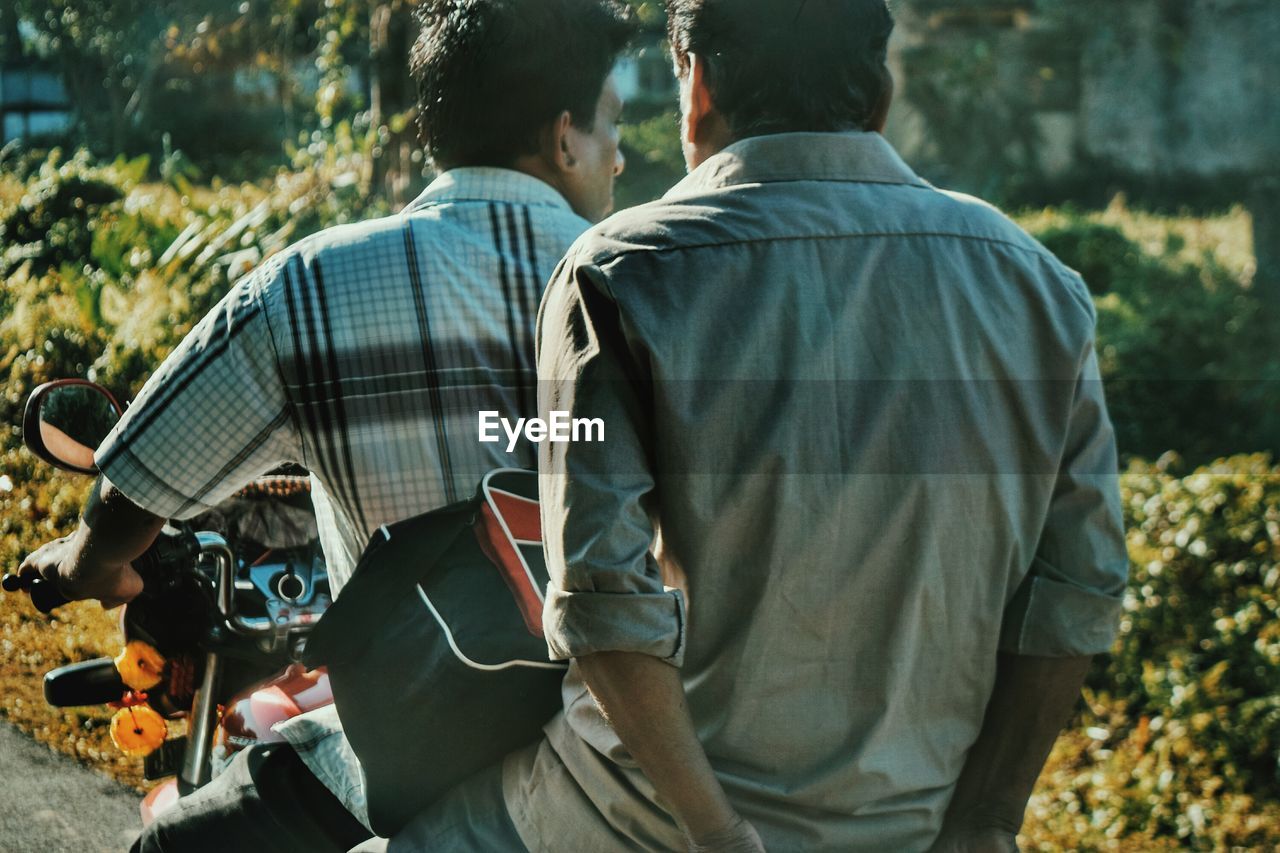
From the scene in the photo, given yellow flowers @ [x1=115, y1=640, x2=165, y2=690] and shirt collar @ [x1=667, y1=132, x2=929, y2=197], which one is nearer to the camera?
shirt collar @ [x1=667, y1=132, x2=929, y2=197]

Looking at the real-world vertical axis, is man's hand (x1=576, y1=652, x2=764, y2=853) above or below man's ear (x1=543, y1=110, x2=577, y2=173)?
below

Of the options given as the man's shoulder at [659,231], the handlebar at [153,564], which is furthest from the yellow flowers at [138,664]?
the man's shoulder at [659,231]

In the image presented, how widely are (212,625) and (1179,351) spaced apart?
26.6ft

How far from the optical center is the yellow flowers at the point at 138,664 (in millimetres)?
1972

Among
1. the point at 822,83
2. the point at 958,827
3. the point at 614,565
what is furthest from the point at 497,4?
the point at 958,827

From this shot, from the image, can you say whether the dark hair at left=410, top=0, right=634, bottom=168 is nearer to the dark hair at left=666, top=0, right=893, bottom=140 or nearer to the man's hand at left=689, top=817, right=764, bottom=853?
the dark hair at left=666, top=0, right=893, bottom=140

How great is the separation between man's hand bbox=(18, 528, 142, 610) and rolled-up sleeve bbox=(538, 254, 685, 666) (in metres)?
0.78

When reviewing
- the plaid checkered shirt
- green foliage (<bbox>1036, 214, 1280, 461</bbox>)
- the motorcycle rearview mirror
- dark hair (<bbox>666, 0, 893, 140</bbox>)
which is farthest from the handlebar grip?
green foliage (<bbox>1036, 214, 1280, 461</bbox>)

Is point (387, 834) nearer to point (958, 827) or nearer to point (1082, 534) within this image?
point (958, 827)

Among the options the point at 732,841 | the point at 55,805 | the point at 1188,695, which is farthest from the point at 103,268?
the point at 1188,695

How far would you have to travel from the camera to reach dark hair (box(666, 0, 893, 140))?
131cm

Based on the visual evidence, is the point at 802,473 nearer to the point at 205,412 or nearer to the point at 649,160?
the point at 205,412

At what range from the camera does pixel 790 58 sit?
4.33 ft

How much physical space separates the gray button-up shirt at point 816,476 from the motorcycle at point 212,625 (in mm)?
683
